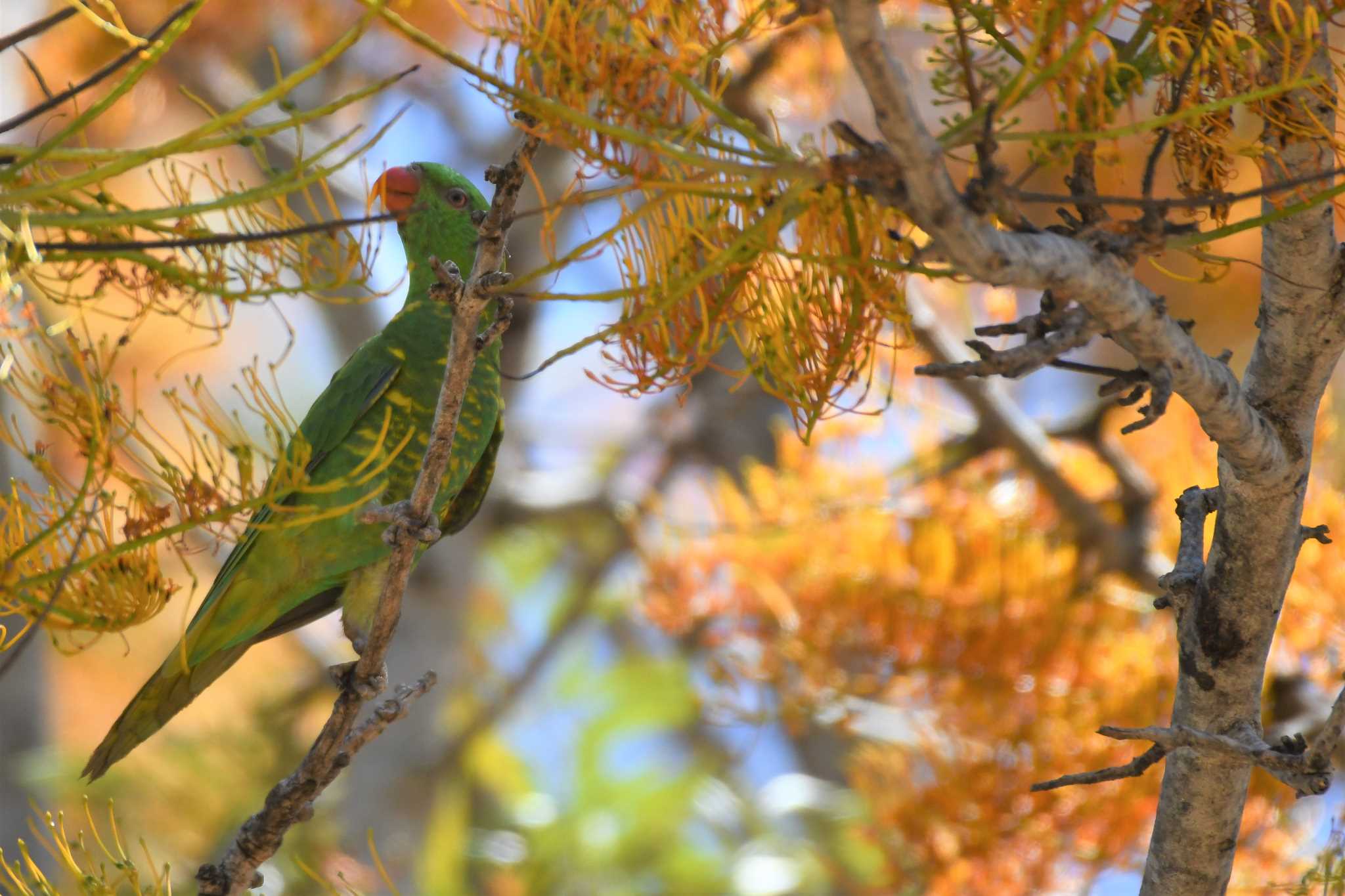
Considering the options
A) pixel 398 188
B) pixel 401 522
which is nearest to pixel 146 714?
pixel 401 522

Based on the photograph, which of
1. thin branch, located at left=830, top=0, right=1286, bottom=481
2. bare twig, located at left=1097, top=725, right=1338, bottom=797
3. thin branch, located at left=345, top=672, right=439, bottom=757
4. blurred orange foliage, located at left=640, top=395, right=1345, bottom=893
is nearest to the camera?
thin branch, located at left=830, top=0, right=1286, bottom=481

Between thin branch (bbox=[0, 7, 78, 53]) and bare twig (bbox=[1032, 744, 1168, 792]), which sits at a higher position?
bare twig (bbox=[1032, 744, 1168, 792])

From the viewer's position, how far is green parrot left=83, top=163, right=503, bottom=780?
174cm

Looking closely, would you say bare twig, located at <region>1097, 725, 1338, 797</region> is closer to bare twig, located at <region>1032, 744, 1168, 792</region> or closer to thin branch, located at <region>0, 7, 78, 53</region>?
bare twig, located at <region>1032, 744, 1168, 792</region>

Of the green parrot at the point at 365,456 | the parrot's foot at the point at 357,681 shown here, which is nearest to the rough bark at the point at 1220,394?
the parrot's foot at the point at 357,681

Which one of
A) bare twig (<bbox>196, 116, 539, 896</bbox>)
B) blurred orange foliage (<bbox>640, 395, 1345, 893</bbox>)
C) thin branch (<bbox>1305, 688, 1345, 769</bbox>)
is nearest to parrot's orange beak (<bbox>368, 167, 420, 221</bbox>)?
bare twig (<bbox>196, 116, 539, 896</bbox>)

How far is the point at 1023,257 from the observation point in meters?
0.82

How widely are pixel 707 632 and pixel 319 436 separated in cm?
112

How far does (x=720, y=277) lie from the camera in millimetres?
1184

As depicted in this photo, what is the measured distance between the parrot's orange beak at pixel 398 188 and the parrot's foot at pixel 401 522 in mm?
537

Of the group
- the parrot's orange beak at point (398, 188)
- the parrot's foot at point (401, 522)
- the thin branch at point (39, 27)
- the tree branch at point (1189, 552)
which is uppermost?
the parrot's orange beak at point (398, 188)

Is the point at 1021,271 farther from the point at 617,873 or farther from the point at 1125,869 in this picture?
the point at 617,873

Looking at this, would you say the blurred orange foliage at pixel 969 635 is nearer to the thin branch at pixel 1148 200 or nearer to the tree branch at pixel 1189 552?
the tree branch at pixel 1189 552

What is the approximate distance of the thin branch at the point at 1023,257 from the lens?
29.7 inches
